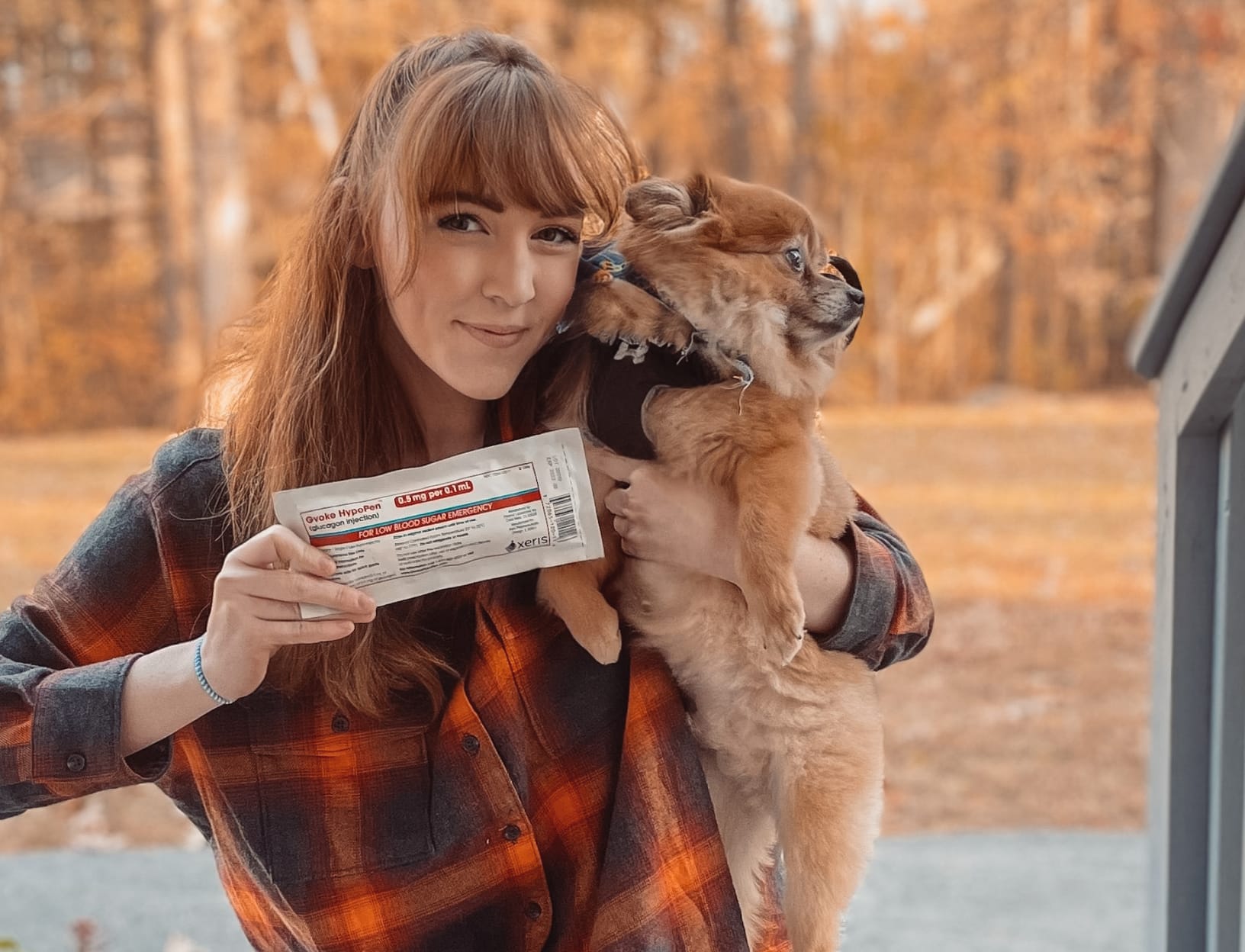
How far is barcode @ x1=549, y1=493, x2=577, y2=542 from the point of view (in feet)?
4.19

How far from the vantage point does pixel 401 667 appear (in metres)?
1.37

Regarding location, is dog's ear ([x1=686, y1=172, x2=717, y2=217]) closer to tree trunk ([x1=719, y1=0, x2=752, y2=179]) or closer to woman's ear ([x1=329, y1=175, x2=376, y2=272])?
woman's ear ([x1=329, y1=175, x2=376, y2=272])

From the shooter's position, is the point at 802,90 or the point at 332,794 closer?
the point at 332,794

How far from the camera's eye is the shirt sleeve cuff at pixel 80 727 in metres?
1.27

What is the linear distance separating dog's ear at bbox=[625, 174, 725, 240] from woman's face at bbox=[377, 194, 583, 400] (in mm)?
155

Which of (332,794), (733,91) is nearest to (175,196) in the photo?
(733,91)

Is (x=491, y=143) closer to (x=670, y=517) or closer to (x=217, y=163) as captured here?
(x=670, y=517)

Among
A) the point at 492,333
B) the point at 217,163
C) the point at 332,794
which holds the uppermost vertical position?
the point at 492,333

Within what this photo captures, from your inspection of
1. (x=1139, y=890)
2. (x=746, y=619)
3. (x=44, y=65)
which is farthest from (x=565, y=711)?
(x=44, y=65)

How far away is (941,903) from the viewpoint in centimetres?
327

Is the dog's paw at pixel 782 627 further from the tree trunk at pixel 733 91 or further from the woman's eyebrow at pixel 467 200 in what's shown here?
the tree trunk at pixel 733 91

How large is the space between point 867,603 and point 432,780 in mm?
555

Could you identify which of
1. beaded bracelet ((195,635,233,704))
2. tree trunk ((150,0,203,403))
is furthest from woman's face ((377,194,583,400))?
tree trunk ((150,0,203,403))

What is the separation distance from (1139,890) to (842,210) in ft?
27.2
